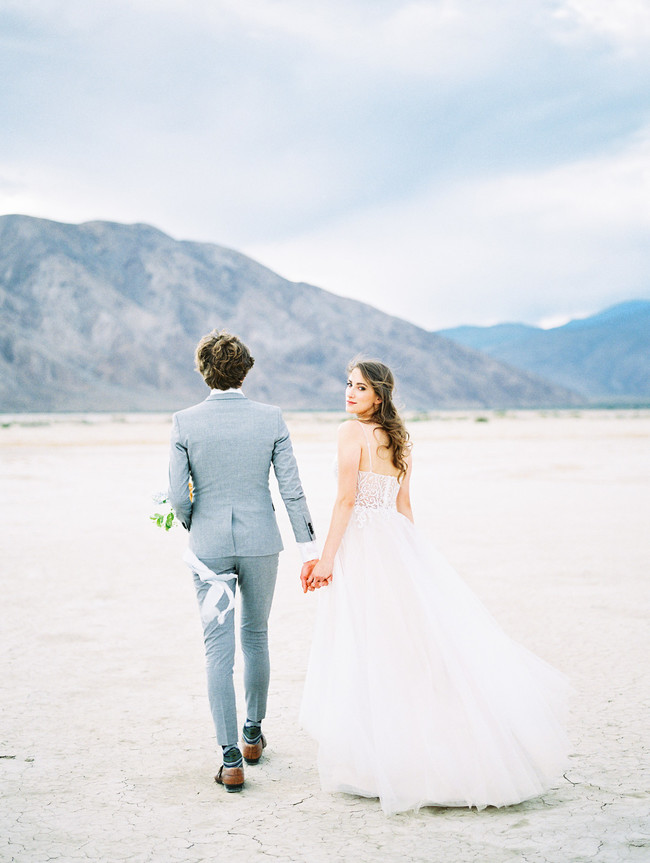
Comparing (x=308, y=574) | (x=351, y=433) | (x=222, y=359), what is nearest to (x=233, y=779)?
(x=308, y=574)

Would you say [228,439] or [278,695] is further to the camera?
[278,695]

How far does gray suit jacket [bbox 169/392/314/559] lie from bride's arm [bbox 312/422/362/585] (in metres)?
0.14

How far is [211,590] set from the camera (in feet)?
11.9

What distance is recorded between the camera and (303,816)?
11.0ft

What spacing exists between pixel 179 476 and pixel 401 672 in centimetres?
121

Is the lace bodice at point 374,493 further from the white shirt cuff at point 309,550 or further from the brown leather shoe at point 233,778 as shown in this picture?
the brown leather shoe at point 233,778

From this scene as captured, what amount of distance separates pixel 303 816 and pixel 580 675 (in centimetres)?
248

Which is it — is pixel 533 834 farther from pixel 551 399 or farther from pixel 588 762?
pixel 551 399

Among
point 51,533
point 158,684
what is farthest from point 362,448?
point 51,533

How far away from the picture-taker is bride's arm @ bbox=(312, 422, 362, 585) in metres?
3.66

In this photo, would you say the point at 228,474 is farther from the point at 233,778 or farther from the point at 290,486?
the point at 233,778

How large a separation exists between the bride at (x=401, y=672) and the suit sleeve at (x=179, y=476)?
610 millimetres

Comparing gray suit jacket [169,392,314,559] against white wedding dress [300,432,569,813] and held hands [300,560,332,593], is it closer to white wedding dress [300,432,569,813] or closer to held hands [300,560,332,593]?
held hands [300,560,332,593]

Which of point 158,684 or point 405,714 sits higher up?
point 405,714
